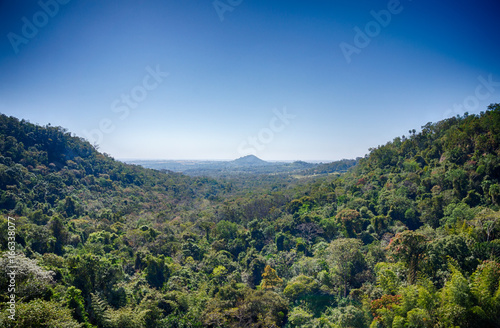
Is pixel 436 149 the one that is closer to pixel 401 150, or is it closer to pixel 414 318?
pixel 401 150

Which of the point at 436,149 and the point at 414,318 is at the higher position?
the point at 436,149

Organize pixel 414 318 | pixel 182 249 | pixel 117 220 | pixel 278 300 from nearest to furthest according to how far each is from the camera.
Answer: pixel 414 318
pixel 278 300
pixel 182 249
pixel 117 220

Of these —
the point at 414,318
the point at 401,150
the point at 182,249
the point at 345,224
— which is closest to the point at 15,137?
the point at 182,249

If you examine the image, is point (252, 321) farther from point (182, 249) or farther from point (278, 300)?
point (182, 249)

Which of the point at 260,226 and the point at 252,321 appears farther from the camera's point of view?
the point at 260,226

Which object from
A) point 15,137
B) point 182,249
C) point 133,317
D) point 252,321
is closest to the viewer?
point 133,317

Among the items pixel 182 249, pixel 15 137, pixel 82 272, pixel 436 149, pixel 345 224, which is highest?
pixel 15 137

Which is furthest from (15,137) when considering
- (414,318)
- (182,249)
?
(414,318)
